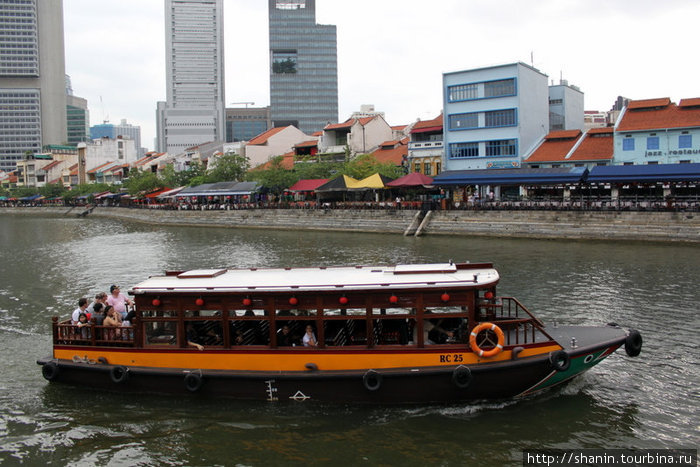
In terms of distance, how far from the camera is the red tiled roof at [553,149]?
1727 inches

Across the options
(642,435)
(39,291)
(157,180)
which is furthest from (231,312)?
(157,180)

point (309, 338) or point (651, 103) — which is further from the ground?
point (651, 103)

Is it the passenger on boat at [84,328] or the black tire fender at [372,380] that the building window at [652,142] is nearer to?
the black tire fender at [372,380]

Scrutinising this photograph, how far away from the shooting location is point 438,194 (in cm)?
4794

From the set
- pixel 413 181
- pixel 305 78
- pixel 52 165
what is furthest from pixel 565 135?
pixel 52 165

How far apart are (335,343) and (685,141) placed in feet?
122

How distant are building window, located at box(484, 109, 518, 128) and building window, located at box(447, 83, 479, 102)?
2.10 m

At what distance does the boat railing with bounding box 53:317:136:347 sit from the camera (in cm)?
1081

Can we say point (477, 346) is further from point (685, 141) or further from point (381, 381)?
point (685, 141)

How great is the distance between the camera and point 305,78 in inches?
5118

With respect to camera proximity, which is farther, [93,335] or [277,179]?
[277,179]

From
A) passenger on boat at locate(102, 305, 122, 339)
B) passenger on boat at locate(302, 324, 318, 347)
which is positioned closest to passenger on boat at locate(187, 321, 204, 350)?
→ passenger on boat at locate(102, 305, 122, 339)

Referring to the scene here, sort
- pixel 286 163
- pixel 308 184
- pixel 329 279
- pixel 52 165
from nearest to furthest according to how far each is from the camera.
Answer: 1. pixel 329 279
2. pixel 308 184
3. pixel 286 163
4. pixel 52 165

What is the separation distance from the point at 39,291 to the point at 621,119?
127 ft
